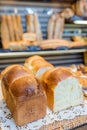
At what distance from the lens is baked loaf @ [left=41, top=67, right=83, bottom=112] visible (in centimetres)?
112

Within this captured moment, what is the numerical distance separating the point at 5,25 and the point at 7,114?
3.30ft

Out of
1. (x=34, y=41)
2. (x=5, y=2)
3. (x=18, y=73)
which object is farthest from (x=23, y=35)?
(x=18, y=73)

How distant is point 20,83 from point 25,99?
0.32 feet

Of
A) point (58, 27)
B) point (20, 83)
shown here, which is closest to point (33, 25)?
point (58, 27)

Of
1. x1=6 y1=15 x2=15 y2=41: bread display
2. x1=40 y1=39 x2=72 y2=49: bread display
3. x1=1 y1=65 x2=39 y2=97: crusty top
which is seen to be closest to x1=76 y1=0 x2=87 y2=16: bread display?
x1=40 y1=39 x2=72 y2=49: bread display

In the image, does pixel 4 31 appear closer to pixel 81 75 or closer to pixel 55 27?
pixel 55 27

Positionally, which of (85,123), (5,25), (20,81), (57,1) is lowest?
(85,123)

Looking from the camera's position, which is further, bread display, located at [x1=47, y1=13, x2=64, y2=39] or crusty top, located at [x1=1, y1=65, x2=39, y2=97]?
bread display, located at [x1=47, y1=13, x2=64, y2=39]

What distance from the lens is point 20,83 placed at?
103 centimetres

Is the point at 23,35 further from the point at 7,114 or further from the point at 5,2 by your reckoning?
the point at 7,114

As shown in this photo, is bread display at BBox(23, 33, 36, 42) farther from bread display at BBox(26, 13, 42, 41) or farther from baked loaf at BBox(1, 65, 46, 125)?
baked loaf at BBox(1, 65, 46, 125)

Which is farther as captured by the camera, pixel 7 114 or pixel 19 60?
pixel 19 60

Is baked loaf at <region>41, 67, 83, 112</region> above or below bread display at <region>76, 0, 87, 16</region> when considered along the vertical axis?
below

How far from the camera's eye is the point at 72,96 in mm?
1175
